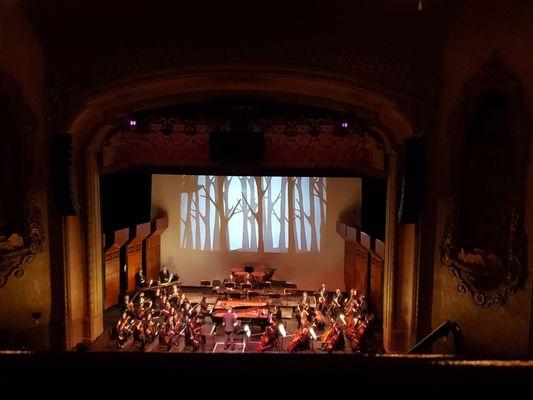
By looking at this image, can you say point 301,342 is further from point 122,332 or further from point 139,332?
point 122,332

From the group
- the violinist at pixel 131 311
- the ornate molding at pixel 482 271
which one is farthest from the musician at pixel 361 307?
the violinist at pixel 131 311

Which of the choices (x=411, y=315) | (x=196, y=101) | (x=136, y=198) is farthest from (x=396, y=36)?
(x=136, y=198)

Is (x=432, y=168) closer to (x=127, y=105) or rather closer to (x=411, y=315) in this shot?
(x=411, y=315)

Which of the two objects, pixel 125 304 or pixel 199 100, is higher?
pixel 199 100

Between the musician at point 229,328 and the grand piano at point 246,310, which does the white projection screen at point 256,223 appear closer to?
the grand piano at point 246,310

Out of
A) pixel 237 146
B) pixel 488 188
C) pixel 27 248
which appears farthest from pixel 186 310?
pixel 488 188

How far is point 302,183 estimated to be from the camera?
12.1m

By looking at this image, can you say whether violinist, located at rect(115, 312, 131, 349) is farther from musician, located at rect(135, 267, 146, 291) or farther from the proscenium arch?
musician, located at rect(135, 267, 146, 291)

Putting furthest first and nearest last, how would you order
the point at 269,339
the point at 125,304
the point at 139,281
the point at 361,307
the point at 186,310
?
the point at 139,281, the point at 125,304, the point at 361,307, the point at 186,310, the point at 269,339

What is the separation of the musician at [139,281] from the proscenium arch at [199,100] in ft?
10.1

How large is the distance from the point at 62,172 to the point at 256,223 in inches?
259

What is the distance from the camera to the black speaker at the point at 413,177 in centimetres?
636

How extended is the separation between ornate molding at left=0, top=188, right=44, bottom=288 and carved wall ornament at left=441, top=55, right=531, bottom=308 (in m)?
6.62

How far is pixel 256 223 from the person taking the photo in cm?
1241
